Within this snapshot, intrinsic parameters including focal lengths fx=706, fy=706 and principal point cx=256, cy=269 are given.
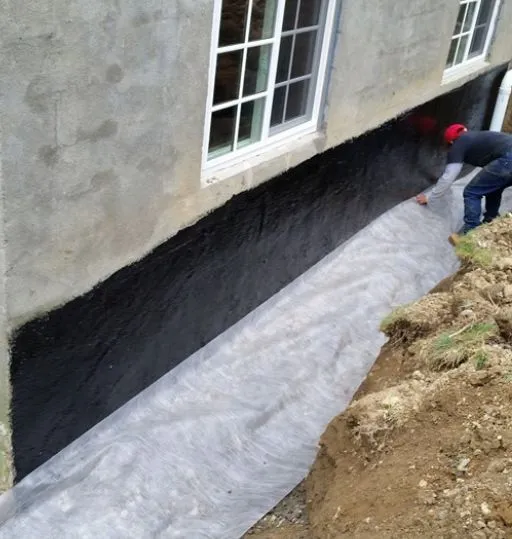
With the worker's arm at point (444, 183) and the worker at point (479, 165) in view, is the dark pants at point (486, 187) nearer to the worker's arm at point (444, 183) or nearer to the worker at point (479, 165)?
the worker at point (479, 165)

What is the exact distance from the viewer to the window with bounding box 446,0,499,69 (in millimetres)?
8625

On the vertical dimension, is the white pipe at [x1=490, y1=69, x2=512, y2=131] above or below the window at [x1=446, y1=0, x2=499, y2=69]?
below

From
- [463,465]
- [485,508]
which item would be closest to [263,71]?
[463,465]

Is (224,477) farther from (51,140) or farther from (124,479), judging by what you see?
(51,140)

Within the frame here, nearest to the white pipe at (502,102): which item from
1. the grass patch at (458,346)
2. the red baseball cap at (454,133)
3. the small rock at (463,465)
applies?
the red baseball cap at (454,133)

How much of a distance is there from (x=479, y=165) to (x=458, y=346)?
4318 mm

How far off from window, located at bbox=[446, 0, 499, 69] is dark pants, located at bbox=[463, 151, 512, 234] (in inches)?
67.2

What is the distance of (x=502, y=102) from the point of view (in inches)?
396

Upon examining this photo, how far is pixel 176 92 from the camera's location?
167 inches

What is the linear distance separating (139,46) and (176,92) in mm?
459

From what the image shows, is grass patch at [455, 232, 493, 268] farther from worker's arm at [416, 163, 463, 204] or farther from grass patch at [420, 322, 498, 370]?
worker's arm at [416, 163, 463, 204]

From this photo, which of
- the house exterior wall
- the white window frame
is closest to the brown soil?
the house exterior wall

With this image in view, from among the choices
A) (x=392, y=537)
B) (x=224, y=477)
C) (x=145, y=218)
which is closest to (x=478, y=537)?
(x=392, y=537)

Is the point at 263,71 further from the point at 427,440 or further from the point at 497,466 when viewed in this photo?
the point at 497,466
